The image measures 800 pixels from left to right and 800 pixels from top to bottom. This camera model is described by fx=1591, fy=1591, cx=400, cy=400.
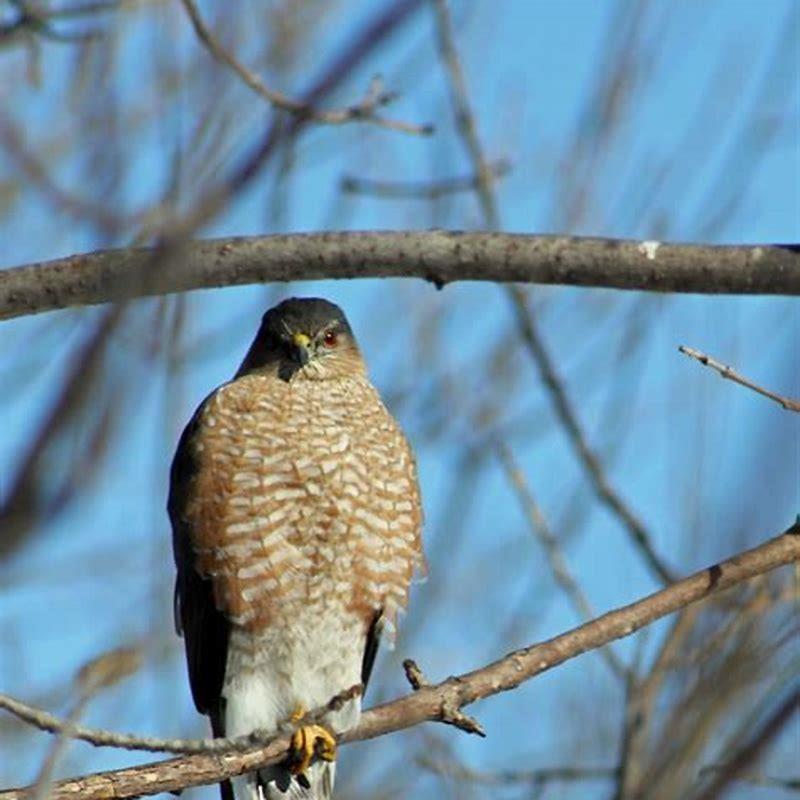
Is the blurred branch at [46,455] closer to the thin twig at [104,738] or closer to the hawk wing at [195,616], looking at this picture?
the thin twig at [104,738]

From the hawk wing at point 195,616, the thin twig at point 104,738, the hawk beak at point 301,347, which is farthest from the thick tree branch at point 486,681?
the hawk beak at point 301,347

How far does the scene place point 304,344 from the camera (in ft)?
19.0

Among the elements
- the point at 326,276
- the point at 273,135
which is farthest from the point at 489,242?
the point at 273,135

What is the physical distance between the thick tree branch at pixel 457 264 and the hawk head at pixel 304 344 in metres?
2.06

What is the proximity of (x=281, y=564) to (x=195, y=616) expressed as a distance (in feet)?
1.10

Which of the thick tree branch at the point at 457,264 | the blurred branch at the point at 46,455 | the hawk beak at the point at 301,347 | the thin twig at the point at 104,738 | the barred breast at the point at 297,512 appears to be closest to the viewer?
the blurred branch at the point at 46,455

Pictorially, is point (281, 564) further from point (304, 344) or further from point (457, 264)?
point (457, 264)

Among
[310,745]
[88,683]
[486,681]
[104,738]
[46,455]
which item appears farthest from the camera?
[310,745]

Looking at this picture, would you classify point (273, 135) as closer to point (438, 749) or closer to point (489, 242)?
point (489, 242)

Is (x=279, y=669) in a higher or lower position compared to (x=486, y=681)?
higher

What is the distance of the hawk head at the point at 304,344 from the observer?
5.75m

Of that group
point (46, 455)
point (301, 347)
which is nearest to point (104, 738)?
point (46, 455)

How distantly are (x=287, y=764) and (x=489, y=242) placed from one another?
78.3 inches

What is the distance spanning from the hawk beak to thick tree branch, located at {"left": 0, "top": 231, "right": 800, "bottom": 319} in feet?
6.74
